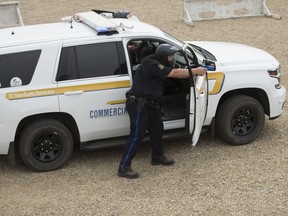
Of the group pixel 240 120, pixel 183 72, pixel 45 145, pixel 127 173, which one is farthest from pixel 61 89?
pixel 240 120

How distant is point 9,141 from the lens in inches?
247

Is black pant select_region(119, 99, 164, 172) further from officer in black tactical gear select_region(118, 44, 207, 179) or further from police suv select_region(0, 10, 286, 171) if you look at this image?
police suv select_region(0, 10, 286, 171)

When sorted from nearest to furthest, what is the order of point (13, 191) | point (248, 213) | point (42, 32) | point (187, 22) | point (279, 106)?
point (248, 213) < point (13, 191) < point (42, 32) < point (279, 106) < point (187, 22)

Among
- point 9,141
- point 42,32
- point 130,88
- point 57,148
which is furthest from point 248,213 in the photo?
point 42,32

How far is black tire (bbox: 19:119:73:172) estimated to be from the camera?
6.35 metres

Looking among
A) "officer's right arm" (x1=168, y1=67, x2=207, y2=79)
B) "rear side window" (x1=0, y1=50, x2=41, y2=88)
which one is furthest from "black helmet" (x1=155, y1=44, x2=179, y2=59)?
"rear side window" (x1=0, y1=50, x2=41, y2=88)

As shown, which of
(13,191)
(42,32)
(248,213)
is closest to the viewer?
(248,213)

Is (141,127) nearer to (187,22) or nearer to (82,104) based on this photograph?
(82,104)

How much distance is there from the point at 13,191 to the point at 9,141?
0.60 meters

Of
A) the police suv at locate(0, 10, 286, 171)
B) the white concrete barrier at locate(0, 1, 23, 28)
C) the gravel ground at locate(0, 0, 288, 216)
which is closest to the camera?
the gravel ground at locate(0, 0, 288, 216)

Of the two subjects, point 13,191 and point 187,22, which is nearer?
point 13,191

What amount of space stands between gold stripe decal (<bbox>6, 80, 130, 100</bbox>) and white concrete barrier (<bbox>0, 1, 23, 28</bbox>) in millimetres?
9428

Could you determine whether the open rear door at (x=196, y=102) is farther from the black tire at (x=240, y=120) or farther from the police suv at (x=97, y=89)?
the black tire at (x=240, y=120)

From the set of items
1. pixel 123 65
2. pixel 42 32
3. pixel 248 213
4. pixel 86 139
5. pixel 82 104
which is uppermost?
pixel 42 32
